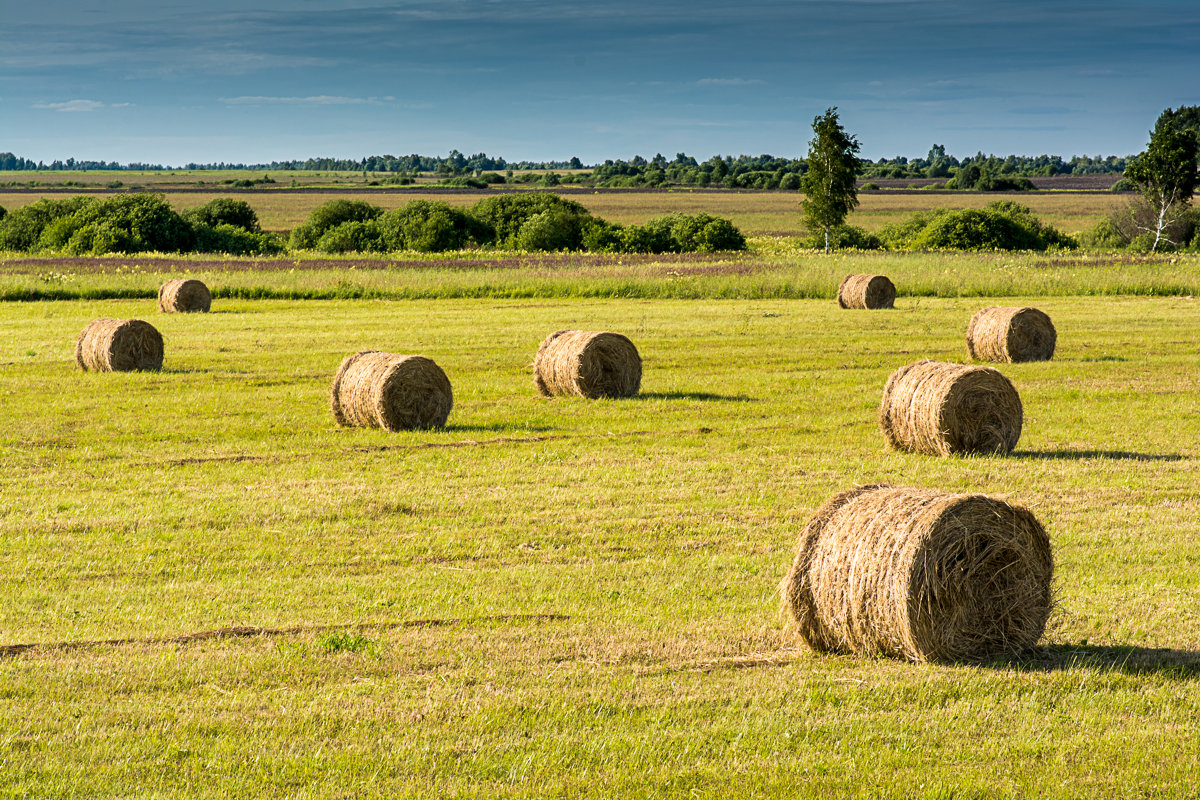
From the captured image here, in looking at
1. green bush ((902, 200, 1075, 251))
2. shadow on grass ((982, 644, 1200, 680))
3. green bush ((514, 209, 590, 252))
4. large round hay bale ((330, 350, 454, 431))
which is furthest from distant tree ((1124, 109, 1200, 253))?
shadow on grass ((982, 644, 1200, 680))

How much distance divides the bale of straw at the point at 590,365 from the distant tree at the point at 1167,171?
189 feet

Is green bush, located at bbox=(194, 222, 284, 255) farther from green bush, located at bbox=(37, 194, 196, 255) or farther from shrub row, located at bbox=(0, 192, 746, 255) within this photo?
green bush, located at bbox=(37, 194, 196, 255)

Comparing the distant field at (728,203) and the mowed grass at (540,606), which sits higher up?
the distant field at (728,203)

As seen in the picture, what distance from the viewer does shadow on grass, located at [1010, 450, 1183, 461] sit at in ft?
52.9

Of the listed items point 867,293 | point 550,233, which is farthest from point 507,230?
point 867,293

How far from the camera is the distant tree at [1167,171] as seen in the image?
233ft

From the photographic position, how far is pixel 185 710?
7.53 metres

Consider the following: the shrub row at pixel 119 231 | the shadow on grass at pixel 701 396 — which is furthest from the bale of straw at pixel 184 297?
the shrub row at pixel 119 231

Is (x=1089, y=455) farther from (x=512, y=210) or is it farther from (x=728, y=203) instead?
(x=728, y=203)

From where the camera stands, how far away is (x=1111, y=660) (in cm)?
852

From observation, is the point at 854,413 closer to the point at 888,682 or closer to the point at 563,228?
the point at 888,682

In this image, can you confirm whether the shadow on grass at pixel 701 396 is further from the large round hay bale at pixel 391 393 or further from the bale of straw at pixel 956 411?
the bale of straw at pixel 956 411

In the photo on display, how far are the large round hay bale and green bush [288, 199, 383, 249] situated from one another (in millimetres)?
61425

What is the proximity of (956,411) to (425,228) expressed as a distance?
61355mm
